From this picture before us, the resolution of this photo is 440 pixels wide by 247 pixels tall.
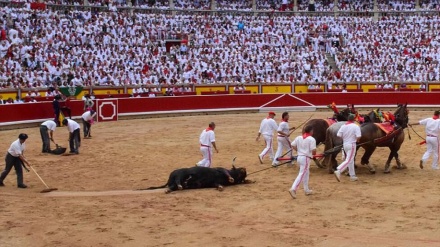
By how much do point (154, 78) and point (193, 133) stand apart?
10575mm

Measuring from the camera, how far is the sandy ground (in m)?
10.9

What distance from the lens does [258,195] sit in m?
14.1

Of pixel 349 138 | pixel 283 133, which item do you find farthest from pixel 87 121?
pixel 349 138

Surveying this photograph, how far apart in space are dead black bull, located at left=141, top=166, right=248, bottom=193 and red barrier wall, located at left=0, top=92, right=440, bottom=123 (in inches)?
562

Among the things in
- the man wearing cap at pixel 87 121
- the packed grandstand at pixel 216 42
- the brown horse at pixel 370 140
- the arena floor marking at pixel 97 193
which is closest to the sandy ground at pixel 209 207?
the arena floor marking at pixel 97 193

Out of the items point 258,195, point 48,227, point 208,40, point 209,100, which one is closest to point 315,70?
point 208,40

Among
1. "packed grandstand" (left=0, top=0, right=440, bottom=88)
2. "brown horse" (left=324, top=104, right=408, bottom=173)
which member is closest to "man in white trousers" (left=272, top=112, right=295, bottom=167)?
"brown horse" (left=324, top=104, right=408, bottom=173)

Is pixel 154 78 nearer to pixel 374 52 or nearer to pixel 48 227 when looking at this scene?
pixel 374 52

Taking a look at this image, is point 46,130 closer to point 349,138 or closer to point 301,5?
→ point 349,138

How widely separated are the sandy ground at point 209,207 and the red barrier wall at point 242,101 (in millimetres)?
8816

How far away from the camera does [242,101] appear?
33594mm

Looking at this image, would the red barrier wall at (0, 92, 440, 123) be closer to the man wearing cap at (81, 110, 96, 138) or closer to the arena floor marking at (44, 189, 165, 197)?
the man wearing cap at (81, 110, 96, 138)

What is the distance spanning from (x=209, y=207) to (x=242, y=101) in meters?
20.8

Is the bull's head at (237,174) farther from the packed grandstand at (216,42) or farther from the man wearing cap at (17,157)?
the packed grandstand at (216,42)
